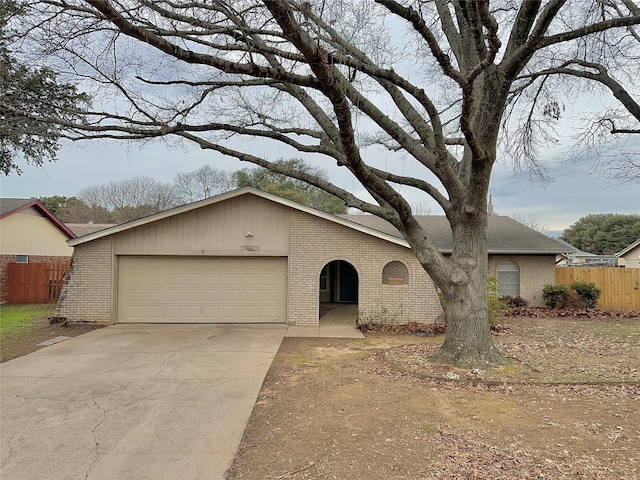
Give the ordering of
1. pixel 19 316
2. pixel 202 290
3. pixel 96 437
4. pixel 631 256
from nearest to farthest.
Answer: pixel 96 437 < pixel 202 290 < pixel 19 316 < pixel 631 256

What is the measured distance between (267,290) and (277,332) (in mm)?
1579

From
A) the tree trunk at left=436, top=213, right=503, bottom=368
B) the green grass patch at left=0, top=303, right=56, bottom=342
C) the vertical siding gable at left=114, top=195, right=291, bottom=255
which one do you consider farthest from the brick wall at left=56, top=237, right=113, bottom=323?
the tree trunk at left=436, top=213, right=503, bottom=368

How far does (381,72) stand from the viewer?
5473 mm

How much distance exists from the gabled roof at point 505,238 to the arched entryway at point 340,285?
2664 mm

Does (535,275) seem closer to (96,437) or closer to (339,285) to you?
(339,285)

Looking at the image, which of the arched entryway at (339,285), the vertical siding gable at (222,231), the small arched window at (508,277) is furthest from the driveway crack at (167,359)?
the small arched window at (508,277)

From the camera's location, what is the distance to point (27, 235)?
1795 cm

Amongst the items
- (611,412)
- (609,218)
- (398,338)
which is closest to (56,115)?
(398,338)

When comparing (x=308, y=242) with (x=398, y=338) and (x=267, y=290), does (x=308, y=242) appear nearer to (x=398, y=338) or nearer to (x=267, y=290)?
(x=267, y=290)

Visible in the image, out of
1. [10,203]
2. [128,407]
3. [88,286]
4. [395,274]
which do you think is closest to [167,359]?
[128,407]

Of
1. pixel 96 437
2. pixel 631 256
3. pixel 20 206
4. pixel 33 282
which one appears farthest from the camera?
pixel 631 256

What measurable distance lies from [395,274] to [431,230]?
667 centimetres

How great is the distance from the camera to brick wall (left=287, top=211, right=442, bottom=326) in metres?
11.6

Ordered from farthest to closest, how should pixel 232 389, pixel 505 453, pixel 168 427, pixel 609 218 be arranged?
pixel 609 218 < pixel 232 389 < pixel 168 427 < pixel 505 453
